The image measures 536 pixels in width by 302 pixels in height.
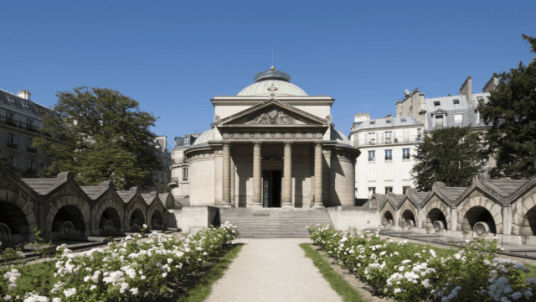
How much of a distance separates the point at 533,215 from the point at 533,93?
1682 cm

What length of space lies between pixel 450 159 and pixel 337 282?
34096 mm

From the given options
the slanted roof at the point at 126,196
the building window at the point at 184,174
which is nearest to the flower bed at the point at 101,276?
the slanted roof at the point at 126,196

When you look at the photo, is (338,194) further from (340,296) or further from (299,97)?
(340,296)

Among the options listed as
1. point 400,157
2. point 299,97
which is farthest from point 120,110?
point 400,157

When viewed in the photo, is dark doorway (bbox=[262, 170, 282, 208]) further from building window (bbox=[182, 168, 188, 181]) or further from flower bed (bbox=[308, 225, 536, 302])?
building window (bbox=[182, 168, 188, 181])

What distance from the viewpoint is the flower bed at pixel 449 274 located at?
5.16m

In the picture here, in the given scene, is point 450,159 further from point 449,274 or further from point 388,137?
point 449,274

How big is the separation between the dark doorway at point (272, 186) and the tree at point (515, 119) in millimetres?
21272

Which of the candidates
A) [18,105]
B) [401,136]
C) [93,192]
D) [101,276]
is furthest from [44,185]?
[401,136]

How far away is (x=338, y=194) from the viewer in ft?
135

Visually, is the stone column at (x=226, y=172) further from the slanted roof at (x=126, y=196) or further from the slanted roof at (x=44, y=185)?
the slanted roof at (x=44, y=185)

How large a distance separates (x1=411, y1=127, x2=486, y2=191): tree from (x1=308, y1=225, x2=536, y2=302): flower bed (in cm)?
3343

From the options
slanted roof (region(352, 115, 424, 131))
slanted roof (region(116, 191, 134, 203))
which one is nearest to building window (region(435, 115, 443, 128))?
slanted roof (region(352, 115, 424, 131))

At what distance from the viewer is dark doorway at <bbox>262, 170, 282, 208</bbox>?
40.0m
